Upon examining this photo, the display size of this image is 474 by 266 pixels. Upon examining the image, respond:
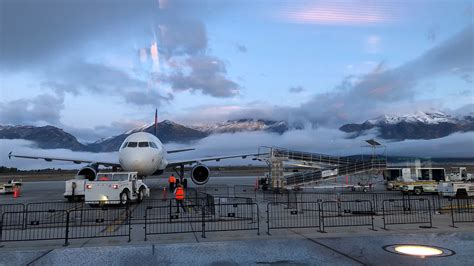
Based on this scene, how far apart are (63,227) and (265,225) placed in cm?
723

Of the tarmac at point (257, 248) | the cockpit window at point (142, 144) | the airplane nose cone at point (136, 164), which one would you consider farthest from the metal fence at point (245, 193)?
the tarmac at point (257, 248)

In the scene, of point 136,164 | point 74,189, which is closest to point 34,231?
point 74,189

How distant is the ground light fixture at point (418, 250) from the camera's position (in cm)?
861

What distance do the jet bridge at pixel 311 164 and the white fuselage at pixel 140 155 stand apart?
32.5 ft

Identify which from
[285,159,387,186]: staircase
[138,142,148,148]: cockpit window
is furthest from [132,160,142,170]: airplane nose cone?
[285,159,387,186]: staircase

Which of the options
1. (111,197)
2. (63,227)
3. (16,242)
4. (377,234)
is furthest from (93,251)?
(111,197)

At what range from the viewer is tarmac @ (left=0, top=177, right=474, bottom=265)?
820 centimetres

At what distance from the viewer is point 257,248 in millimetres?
9547

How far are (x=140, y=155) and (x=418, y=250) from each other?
20.2 meters

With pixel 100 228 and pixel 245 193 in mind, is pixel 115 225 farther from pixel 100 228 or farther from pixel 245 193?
pixel 245 193

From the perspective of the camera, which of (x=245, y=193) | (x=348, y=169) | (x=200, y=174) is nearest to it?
(x=245, y=193)

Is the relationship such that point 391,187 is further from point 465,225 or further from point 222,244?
point 222,244

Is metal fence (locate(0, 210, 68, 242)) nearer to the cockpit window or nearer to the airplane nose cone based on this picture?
the airplane nose cone

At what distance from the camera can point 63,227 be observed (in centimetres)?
1381
